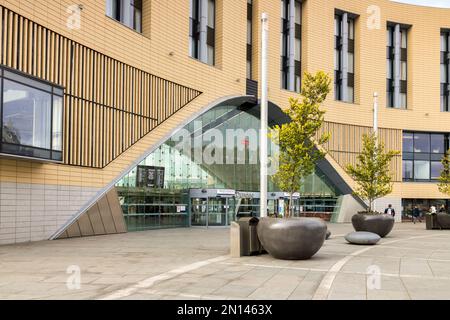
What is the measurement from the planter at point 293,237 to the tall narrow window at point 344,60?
1182 inches

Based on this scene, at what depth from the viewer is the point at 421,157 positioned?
4381 centimetres

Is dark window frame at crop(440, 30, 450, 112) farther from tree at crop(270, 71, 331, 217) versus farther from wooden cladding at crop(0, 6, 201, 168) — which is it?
tree at crop(270, 71, 331, 217)

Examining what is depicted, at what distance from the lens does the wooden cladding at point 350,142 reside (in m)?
39.7

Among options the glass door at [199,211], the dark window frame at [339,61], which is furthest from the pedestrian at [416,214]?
the glass door at [199,211]

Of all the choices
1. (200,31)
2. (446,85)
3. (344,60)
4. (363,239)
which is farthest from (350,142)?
(363,239)

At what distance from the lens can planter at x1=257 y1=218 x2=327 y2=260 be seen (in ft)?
41.9

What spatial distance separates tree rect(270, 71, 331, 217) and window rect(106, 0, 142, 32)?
13.2 meters

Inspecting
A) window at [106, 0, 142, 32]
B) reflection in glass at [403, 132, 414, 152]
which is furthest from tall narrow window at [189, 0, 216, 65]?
reflection in glass at [403, 132, 414, 152]

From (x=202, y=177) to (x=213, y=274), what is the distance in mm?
20171

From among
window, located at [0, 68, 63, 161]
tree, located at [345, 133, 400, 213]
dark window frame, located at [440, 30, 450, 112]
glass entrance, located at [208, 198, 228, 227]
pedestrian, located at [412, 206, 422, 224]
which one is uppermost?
dark window frame, located at [440, 30, 450, 112]

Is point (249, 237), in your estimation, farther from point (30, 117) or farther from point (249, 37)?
point (249, 37)

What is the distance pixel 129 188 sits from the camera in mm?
25266
